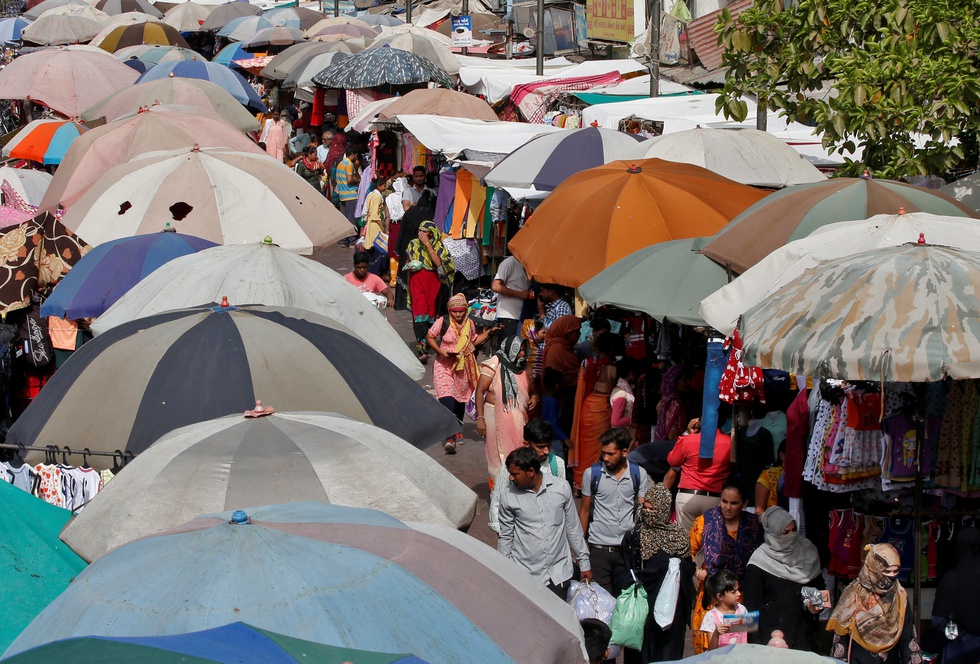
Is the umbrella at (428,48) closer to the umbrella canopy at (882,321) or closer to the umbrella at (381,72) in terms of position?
the umbrella at (381,72)

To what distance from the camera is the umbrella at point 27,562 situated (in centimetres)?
482

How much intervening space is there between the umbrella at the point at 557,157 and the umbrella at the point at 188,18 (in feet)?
84.3

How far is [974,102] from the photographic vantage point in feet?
29.5

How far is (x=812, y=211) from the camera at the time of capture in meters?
8.45

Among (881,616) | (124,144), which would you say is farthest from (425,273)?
(881,616)

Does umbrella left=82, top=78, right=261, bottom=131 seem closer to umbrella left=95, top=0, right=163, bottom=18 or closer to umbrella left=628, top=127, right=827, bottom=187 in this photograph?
umbrella left=628, top=127, right=827, bottom=187

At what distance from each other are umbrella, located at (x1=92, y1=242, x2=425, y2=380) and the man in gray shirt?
0.98m

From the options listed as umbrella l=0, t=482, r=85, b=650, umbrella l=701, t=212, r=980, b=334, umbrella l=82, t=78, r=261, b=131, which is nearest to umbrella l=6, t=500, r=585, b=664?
umbrella l=0, t=482, r=85, b=650

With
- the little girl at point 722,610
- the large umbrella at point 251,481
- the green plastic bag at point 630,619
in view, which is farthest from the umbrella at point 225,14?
the large umbrella at point 251,481

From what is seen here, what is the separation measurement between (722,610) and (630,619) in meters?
0.60

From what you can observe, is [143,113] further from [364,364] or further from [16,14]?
[16,14]

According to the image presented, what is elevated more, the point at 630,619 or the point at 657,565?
the point at 657,565

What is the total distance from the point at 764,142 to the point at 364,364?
19.5 feet

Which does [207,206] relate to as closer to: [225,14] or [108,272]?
[108,272]
